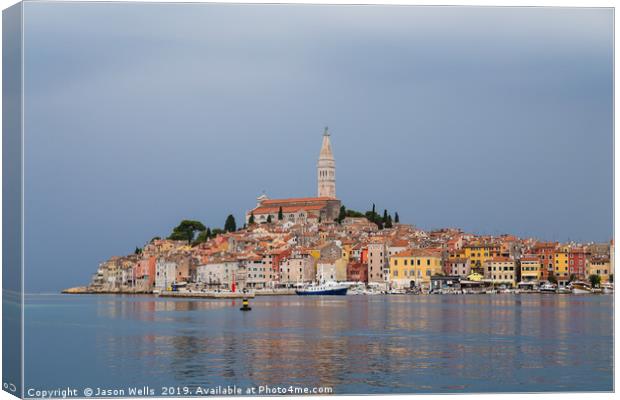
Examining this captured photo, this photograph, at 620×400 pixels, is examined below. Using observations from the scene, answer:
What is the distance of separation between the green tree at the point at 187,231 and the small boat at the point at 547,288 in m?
10.2

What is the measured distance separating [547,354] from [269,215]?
1232 inches

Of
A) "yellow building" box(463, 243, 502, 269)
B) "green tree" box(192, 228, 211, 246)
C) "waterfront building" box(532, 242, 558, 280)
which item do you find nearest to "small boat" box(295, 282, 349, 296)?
"green tree" box(192, 228, 211, 246)

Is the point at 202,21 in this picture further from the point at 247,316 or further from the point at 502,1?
the point at 247,316

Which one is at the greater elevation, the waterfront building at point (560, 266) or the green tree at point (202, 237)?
the green tree at point (202, 237)

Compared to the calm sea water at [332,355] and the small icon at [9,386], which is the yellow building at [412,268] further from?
the small icon at [9,386]

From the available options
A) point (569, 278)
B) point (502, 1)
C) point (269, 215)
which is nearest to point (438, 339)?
point (502, 1)

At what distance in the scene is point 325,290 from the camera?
1394 inches

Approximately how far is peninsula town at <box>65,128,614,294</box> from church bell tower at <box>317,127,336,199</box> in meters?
1.59

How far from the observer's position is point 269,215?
135 feet

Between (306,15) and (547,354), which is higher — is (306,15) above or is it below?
above

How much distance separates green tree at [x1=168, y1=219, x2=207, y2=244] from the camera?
32.2 metres

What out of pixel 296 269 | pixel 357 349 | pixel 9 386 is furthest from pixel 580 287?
pixel 9 386

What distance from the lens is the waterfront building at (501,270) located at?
37.0 metres

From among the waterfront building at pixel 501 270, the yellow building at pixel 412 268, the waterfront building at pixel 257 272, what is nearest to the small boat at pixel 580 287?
the waterfront building at pixel 501 270
